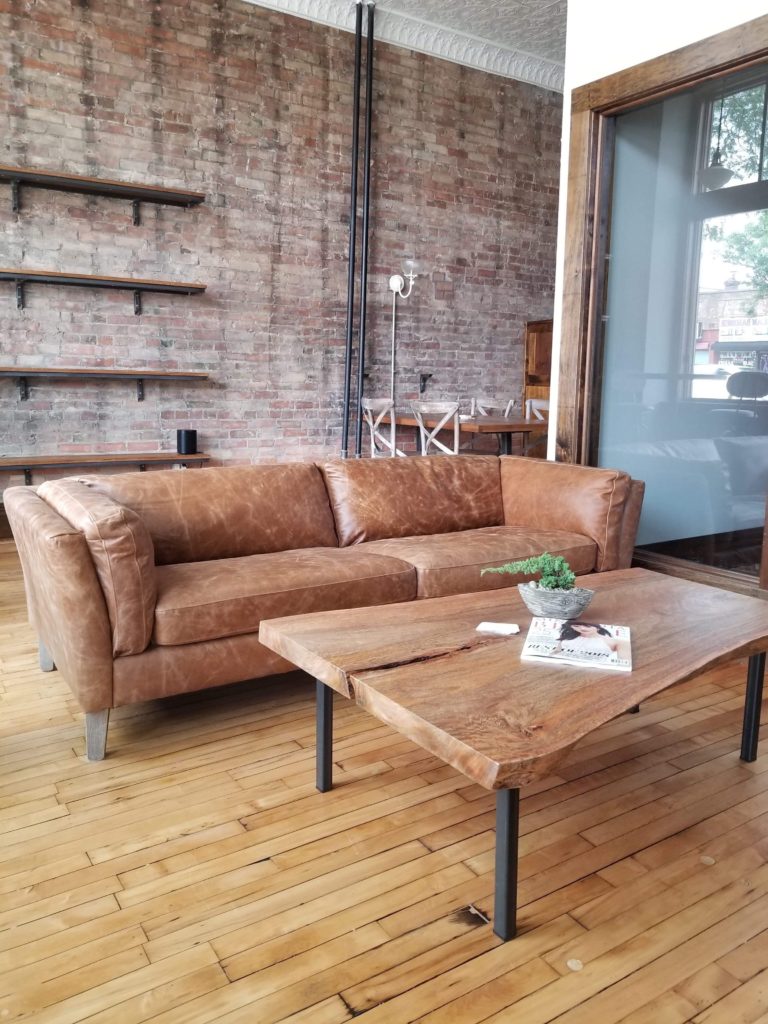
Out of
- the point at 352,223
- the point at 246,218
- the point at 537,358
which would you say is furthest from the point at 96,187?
the point at 537,358

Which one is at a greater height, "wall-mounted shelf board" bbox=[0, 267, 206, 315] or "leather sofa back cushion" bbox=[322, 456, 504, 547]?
"wall-mounted shelf board" bbox=[0, 267, 206, 315]

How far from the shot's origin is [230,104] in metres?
5.74

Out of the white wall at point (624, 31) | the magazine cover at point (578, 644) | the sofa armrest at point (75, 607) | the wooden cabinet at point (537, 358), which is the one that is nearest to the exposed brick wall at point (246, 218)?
the wooden cabinet at point (537, 358)

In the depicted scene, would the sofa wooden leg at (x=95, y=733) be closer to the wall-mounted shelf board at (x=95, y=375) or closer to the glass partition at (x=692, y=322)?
the glass partition at (x=692, y=322)

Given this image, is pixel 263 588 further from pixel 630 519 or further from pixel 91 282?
pixel 91 282

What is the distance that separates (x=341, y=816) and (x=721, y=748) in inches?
46.0

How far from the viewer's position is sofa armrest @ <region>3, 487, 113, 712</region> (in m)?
2.10

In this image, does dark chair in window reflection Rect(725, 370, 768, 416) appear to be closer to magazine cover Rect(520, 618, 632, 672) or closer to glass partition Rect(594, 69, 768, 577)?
glass partition Rect(594, 69, 768, 577)

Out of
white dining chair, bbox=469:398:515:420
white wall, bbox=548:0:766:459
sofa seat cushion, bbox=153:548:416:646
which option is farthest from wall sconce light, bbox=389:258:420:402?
sofa seat cushion, bbox=153:548:416:646

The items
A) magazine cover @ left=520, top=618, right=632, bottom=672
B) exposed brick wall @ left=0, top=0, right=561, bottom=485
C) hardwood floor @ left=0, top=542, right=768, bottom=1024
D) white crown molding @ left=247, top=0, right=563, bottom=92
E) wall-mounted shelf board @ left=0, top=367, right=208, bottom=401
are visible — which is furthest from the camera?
white crown molding @ left=247, top=0, right=563, bottom=92

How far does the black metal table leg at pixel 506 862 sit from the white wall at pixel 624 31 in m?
3.13

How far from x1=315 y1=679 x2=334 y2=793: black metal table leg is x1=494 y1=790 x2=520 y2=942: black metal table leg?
654mm

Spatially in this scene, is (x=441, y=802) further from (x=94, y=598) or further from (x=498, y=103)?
(x=498, y=103)

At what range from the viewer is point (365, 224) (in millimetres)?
6324
